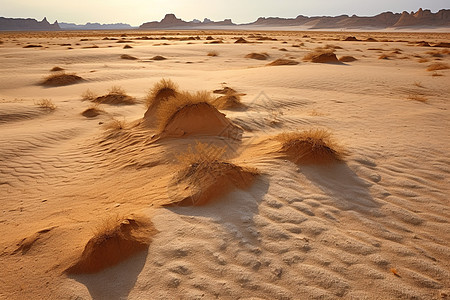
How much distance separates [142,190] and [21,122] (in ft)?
19.2

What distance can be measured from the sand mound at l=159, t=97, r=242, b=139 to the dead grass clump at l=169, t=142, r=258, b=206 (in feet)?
5.31

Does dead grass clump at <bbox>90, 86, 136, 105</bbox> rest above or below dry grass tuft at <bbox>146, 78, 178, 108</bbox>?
below

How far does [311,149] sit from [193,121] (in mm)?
2402

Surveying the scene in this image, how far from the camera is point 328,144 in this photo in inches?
189

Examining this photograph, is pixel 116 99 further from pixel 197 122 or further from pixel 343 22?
pixel 343 22

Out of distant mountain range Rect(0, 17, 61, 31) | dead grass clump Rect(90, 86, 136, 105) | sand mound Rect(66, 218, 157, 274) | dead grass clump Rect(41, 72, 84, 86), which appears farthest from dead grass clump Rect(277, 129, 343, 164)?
distant mountain range Rect(0, 17, 61, 31)

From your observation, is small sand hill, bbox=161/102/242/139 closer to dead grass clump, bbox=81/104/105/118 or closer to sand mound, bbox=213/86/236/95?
dead grass clump, bbox=81/104/105/118

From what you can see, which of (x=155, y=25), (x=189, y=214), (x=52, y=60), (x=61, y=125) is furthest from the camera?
(x=155, y=25)

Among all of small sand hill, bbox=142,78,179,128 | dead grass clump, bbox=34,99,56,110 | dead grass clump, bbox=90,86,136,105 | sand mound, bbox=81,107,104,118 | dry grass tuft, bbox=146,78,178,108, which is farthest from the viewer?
dead grass clump, bbox=90,86,136,105

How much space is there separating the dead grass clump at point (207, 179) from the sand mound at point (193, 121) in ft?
5.31

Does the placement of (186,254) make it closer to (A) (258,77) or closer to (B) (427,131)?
(B) (427,131)

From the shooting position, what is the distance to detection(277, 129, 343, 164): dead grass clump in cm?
460

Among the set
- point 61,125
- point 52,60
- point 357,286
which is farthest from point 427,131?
point 52,60

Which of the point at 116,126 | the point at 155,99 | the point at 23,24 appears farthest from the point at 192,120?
the point at 23,24
